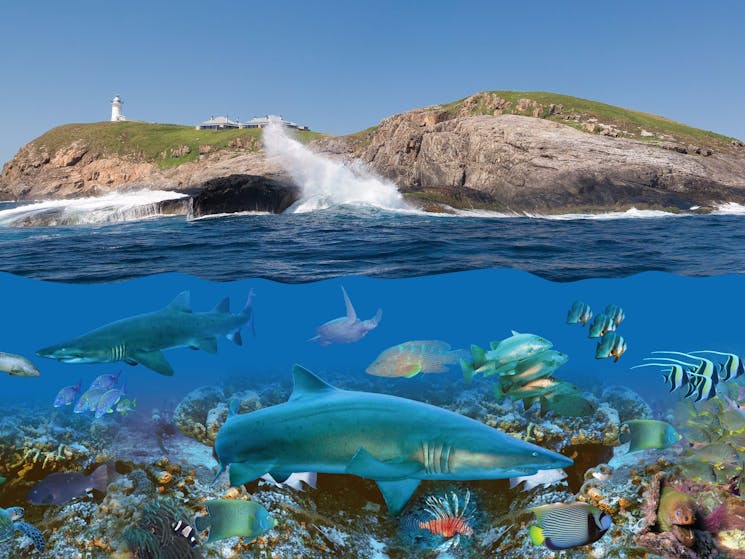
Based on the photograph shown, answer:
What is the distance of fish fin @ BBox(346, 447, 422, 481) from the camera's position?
219cm

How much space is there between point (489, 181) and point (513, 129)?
5.38 metres

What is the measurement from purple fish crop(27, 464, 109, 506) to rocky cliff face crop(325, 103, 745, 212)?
69.5 feet

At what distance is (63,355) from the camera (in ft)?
12.1

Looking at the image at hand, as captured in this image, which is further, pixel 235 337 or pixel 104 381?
pixel 104 381

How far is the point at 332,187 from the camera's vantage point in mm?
31531

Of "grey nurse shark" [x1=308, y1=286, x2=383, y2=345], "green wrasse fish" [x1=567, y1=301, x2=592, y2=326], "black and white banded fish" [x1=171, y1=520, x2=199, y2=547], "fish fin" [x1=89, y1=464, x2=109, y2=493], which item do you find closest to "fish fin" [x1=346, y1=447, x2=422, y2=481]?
"grey nurse shark" [x1=308, y1=286, x2=383, y2=345]

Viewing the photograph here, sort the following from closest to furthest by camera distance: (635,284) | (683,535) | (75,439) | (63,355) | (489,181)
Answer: (63,355) → (683,535) → (75,439) → (635,284) → (489,181)

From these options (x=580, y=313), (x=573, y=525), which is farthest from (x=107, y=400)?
(x=580, y=313)

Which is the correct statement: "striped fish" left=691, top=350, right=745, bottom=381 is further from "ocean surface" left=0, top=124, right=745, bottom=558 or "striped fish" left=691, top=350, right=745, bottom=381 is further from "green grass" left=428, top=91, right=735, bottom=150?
"green grass" left=428, top=91, right=735, bottom=150

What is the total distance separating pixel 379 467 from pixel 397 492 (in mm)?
173

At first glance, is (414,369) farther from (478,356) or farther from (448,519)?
(448,519)

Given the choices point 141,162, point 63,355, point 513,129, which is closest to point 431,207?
point 63,355

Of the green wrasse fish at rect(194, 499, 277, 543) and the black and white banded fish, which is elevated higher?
the green wrasse fish at rect(194, 499, 277, 543)

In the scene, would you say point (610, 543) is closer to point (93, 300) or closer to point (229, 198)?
point (93, 300)
